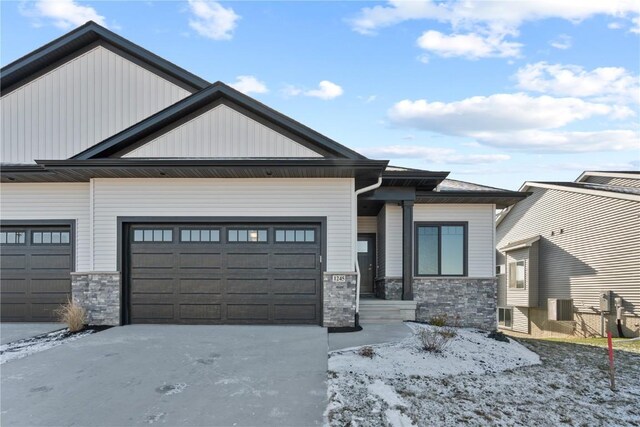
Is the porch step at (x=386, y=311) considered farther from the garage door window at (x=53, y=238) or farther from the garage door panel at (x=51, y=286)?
the garage door window at (x=53, y=238)

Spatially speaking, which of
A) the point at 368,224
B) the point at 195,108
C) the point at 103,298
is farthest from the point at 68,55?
the point at 368,224

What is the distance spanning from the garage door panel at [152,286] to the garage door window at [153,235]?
91cm

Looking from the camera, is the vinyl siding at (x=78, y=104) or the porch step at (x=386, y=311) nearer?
the porch step at (x=386, y=311)

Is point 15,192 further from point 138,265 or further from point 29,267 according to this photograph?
point 138,265

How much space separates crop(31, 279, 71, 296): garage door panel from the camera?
11156 mm

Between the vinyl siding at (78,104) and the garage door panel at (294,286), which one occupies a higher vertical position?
the vinyl siding at (78,104)

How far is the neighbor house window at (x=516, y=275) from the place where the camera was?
21.1m

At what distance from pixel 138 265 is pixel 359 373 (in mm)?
6208

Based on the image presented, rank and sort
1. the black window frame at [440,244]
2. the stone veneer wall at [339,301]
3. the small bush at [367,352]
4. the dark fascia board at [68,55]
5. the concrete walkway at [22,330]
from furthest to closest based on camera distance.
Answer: the black window frame at [440,244] < the dark fascia board at [68,55] < the stone veneer wall at [339,301] < the concrete walkway at [22,330] < the small bush at [367,352]

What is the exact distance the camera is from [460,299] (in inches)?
491

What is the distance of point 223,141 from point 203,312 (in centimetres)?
389

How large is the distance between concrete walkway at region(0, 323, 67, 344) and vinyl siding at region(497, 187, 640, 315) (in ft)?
54.6

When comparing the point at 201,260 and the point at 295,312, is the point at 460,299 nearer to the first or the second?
the point at 295,312

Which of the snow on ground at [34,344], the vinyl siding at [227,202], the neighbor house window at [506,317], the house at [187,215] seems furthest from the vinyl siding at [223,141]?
the neighbor house window at [506,317]
